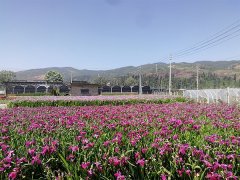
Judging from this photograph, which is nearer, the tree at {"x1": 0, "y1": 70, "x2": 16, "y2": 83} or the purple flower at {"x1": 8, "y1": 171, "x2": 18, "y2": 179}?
the purple flower at {"x1": 8, "y1": 171, "x2": 18, "y2": 179}

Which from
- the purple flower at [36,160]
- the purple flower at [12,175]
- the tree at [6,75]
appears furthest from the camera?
the tree at [6,75]

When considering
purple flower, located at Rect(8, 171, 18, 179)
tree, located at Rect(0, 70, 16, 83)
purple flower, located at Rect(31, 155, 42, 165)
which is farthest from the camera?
tree, located at Rect(0, 70, 16, 83)

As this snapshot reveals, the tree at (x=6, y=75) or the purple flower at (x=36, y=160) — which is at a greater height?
the tree at (x=6, y=75)

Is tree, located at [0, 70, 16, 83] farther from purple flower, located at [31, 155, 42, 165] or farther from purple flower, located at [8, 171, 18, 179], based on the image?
purple flower, located at [8, 171, 18, 179]

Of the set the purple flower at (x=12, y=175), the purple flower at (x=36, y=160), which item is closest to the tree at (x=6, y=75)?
the purple flower at (x=36, y=160)

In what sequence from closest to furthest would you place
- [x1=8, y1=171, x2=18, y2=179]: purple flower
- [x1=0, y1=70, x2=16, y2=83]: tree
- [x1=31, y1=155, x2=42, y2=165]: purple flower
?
[x1=8, y1=171, x2=18, y2=179]: purple flower, [x1=31, y1=155, x2=42, y2=165]: purple flower, [x1=0, y1=70, x2=16, y2=83]: tree

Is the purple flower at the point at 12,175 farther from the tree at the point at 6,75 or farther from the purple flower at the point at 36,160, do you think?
the tree at the point at 6,75

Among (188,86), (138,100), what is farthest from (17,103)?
(188,86)

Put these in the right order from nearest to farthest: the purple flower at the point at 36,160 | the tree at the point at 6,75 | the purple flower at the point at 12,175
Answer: the purple flower at the point at 12,175 → the purple flower at the point at 36,160 → the tree at the point at 6,75

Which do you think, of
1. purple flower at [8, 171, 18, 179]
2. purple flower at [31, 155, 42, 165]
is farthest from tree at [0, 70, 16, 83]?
purple flower at [8, 171, 18, 179]

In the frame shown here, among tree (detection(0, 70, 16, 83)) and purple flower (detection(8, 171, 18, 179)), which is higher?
tree (detection(0, 70, 16, 83))

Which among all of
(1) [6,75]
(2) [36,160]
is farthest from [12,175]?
(1) [6,75]

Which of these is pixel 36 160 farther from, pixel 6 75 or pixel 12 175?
pixel 6 75

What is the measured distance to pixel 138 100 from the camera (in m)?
24.3
